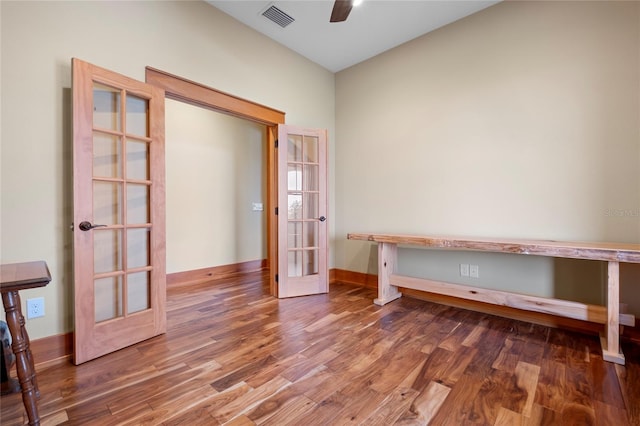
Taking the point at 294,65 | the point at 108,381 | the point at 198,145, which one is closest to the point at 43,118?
the point at 108,381

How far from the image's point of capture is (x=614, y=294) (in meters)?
1.82

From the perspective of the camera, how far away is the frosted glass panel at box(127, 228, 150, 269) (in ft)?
6.91

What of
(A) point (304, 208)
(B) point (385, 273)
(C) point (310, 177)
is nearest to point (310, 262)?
(A) point (304, 208)

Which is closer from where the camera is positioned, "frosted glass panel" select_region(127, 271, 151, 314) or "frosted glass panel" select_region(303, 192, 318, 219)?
"frosted glass panel" select_region(127, 271, 151, 314)

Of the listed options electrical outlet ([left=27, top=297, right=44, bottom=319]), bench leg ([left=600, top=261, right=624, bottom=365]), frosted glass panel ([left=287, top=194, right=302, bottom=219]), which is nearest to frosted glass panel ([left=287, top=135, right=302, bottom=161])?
frosted glass panel ([left=287, top=194, right=302, bottom=219])

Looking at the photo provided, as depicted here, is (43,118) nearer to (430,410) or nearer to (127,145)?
(127,145)

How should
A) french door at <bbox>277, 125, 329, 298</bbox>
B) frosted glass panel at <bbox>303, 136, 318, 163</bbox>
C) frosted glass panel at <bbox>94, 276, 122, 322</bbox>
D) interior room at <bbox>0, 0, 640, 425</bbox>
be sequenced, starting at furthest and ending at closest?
frosted glass panel at <bbox>303, 136, 318, 163</bbox> → french door at <bbox>277, 125, 329, 298</bbox> → frosted glass panel at <bbox>94, 276, 122, 322</bbox> → interior room at <bbox>0, 0, 640, 425</bbox>

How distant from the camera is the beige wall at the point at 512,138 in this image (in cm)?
215

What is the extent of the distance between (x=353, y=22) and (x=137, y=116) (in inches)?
89.7

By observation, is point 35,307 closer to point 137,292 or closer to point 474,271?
point 137,292

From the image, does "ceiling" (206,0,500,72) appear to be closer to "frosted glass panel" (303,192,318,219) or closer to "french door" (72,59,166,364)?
"french door" (72,59,166,364)

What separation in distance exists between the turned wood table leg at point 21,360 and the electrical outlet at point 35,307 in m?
0.67

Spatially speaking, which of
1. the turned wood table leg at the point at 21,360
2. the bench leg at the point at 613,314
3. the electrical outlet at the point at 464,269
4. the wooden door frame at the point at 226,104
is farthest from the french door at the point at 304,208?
the bench leg at the point at 613,314

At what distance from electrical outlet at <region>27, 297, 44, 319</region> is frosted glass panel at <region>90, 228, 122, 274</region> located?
1.08 feet
